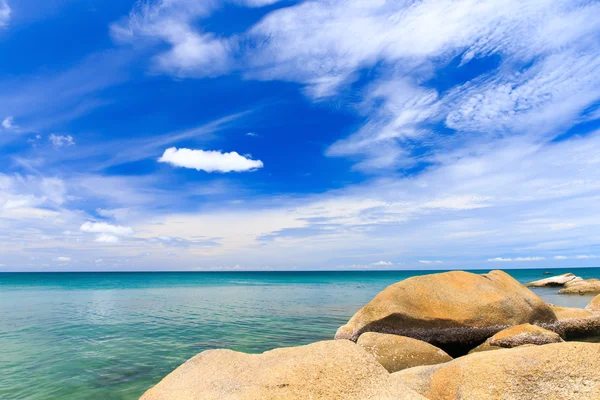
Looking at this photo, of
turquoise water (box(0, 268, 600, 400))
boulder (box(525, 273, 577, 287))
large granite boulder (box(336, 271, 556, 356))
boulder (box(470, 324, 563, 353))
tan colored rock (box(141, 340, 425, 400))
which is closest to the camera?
tan colored rock (box(141, 340, 425, 400))

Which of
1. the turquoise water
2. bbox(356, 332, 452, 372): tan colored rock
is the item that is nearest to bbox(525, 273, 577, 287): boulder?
the turquoise water

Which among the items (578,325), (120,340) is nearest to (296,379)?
(120,340)

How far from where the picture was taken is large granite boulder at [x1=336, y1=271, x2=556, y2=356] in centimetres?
1138

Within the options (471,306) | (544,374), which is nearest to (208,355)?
(544,374)

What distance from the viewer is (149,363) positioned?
11977 millimetres

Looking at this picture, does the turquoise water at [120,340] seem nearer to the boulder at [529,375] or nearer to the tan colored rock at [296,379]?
the tan colored rock at [296,379]

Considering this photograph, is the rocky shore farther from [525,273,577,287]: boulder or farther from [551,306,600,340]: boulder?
[525,273,577,287]: boulder

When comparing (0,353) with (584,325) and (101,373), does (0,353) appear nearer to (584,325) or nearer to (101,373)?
(101,373)

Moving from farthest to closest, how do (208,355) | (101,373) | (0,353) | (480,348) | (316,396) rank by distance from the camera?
(0,353)
(101,373)
(480,348)
(208,355)
(316,396)

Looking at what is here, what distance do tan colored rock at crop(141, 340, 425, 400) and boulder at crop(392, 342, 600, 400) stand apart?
53 cm

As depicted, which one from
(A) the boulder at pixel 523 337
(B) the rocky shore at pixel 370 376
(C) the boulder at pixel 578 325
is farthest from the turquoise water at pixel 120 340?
(C) the boulder at pixel 578 325

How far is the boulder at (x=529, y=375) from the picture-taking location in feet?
14.5

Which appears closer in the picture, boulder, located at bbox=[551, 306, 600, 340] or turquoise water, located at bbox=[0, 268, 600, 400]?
turquoise water, located at bbox=[0, 268, 600, 400]

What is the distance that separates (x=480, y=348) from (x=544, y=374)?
626 cm
